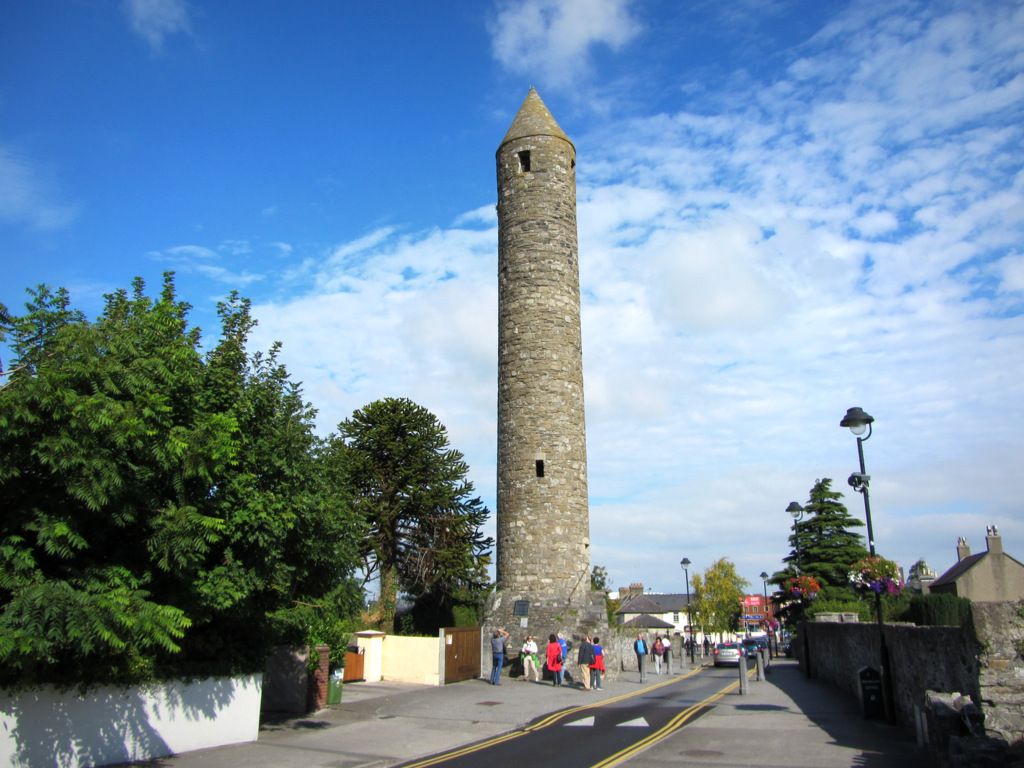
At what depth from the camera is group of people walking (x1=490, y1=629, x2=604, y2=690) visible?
845 inches

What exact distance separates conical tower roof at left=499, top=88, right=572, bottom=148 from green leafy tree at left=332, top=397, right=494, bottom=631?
13529 millimetres

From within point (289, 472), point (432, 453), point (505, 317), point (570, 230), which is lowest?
point (289, 472)

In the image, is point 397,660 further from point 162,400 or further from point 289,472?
point 162,400

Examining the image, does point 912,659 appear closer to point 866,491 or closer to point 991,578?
point 866,491

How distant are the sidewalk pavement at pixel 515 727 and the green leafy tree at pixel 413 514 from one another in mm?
12742

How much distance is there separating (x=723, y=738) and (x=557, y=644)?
32.6 ft

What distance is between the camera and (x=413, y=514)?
34125mm

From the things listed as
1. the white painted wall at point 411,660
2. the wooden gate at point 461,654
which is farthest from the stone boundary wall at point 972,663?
the white painted wall at point 411,660

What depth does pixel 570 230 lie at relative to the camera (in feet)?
90.5

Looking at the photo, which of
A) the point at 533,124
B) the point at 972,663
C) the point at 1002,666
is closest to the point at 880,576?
the point at 972,663

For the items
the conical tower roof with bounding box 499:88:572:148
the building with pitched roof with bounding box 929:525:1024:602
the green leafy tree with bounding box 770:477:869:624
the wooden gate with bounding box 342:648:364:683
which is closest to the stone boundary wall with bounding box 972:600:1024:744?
the wooden gate with bounding box 342:648:364:683

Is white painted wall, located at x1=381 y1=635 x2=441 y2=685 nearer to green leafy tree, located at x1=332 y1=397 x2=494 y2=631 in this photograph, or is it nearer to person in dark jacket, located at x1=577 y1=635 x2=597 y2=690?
person in dark jacket, located at x1=577 y1=635 x2=597 y2=690

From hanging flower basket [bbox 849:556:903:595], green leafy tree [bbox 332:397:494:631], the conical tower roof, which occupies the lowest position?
hanging flower basket [bbox 849:556:903:595]

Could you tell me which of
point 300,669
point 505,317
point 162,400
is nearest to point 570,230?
point 505,317
